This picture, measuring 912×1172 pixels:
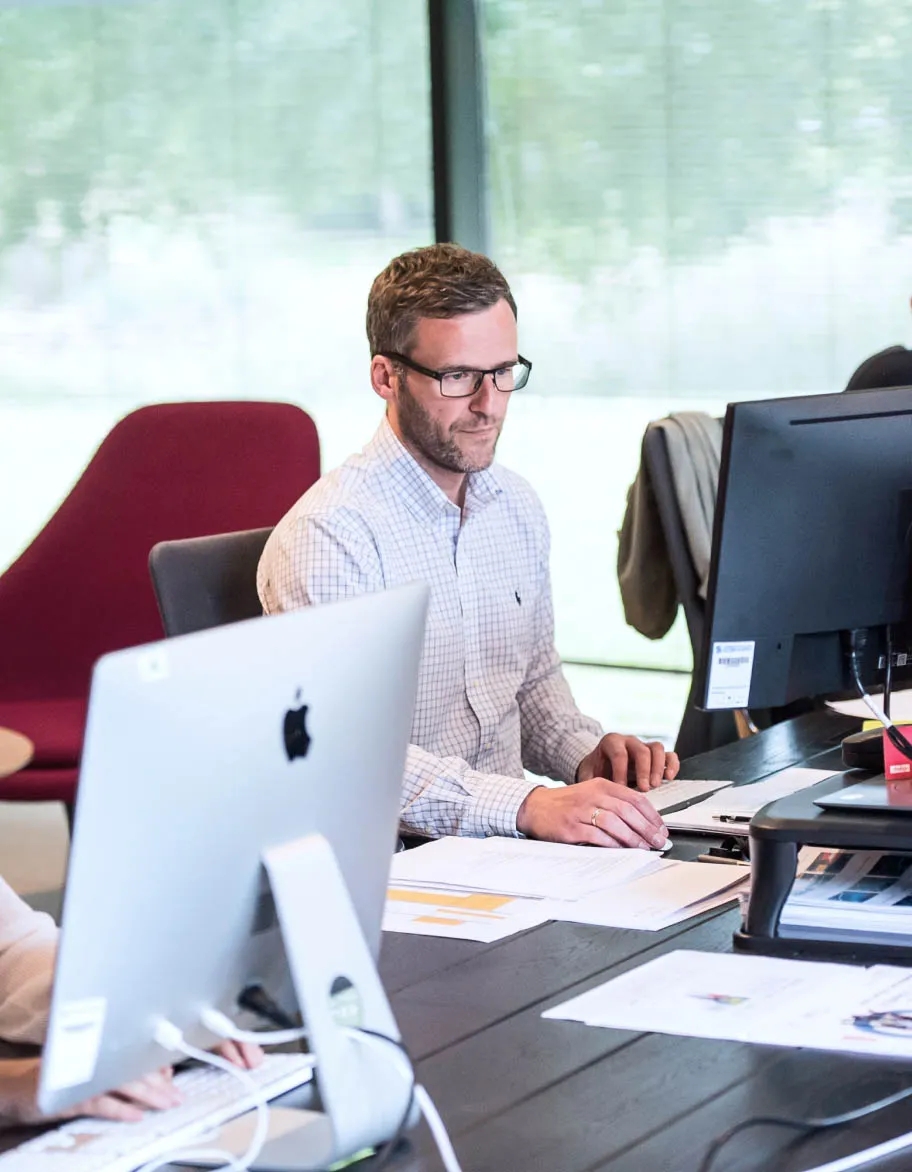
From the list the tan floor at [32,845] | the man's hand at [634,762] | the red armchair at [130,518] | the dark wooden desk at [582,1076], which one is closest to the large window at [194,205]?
the tan floor at [32,845]

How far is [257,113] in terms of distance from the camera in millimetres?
5652

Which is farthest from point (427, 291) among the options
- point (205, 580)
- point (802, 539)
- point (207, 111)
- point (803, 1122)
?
point (207, 111)

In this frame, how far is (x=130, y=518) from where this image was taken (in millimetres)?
4129

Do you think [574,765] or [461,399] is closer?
[461,399]

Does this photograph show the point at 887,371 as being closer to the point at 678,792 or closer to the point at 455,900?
the point at 678,792

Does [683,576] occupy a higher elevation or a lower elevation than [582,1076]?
higher

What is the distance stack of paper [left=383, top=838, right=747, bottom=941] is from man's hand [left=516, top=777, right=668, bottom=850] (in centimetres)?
2

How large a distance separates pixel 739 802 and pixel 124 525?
2264 millimetres

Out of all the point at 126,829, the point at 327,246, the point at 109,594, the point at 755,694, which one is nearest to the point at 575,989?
the point at 755,694

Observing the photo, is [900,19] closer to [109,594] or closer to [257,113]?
[257,113]

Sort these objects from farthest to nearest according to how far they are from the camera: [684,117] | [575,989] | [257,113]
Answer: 1. [257,113]
2. [684,117]
3. [575,989]

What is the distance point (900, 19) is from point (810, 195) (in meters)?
0.50

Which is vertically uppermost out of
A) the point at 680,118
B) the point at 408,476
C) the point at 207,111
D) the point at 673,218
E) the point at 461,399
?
the point at 207,111

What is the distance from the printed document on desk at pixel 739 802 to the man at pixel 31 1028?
0.84 m
